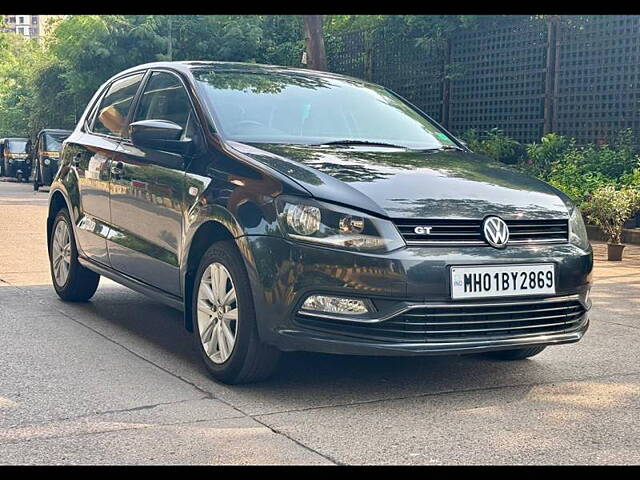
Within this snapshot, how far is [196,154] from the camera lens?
17.7 feet

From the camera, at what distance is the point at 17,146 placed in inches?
1549

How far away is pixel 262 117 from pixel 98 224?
160cm

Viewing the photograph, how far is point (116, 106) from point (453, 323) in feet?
11.1

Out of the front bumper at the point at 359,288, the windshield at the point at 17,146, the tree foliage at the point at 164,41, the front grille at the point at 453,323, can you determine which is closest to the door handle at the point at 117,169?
the front bumper at the point at 359,288

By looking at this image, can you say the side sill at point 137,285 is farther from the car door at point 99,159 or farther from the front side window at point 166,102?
the front side window at point 166,102

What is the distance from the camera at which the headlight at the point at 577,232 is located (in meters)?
5.02

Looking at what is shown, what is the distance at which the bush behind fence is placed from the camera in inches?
631

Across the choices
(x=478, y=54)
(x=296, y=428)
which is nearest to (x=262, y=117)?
(x=296, y=428)

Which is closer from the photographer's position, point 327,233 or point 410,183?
point 327,233

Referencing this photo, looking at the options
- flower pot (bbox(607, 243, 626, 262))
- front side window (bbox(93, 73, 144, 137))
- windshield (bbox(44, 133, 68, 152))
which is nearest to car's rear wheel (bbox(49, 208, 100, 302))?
front side window (bbox(93, 73, 144, 137))

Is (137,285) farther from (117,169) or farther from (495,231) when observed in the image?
(495,231)

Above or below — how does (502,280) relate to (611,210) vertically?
above

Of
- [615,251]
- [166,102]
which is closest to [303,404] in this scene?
[166,102]

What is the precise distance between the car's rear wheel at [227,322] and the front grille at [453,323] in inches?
13.2
